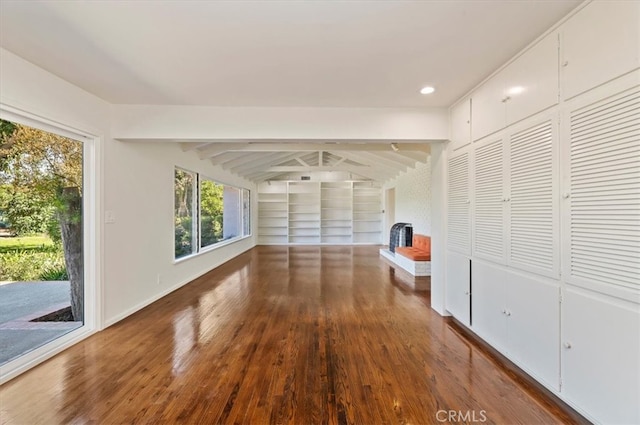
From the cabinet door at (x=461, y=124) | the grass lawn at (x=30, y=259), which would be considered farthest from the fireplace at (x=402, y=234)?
the grass lawn at (x=30, y=259)

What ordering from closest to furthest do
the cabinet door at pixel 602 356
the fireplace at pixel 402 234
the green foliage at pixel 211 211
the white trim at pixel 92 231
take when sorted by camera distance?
the cabinet door at pixel 602 356
the white trim at pixel 92 231
the green foliage at pixel 211 211
the fireplace at pixel 402 234

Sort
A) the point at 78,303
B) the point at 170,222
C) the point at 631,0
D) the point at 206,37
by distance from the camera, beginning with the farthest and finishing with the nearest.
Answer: the point at 170,222
the point at 78,303
the point at 206,37
the point at 631,0

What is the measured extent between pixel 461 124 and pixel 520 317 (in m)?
2.03

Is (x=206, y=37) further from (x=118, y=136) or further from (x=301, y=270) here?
(x=301, y=270)

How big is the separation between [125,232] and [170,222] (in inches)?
42.2

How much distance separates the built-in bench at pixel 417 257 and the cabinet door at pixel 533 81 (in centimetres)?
371

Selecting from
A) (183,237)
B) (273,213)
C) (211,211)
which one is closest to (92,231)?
(183,237)

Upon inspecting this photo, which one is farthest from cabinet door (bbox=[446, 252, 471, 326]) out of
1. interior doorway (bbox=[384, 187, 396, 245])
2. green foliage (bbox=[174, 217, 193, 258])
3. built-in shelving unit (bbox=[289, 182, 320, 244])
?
built-in shelving unit (bbox=[289, 182, 320, 244])

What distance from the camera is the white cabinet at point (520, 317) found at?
6.23ft

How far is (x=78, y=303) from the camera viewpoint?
9.53 ft

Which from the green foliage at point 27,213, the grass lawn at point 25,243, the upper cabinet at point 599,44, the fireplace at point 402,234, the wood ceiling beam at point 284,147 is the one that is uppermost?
the wood ceiling beam at point 284,147

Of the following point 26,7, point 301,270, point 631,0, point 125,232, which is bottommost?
point 301,270

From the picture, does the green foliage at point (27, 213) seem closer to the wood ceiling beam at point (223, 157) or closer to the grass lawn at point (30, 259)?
the grass lawn at point (30, 259)

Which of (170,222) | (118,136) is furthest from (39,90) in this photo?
(170,222)
